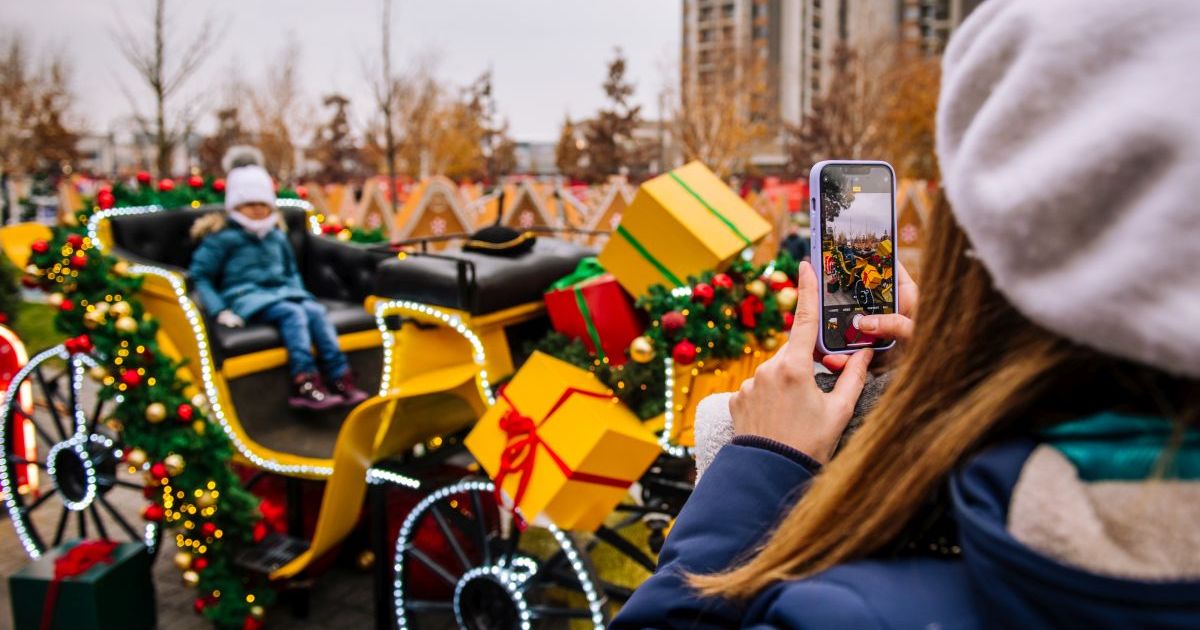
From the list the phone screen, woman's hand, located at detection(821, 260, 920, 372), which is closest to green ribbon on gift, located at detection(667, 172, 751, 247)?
the phone screen

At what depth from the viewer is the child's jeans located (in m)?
4.41

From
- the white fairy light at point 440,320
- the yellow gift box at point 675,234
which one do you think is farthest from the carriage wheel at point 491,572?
the yellow gift box at point 675,234

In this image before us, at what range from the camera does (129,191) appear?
491 cm

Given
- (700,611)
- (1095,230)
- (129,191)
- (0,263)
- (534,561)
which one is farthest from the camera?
(0,263)

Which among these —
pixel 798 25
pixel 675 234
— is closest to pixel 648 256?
pixel 675 234

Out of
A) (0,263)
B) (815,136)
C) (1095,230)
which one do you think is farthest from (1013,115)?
(815,136)

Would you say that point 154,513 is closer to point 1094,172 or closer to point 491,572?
point 491,572

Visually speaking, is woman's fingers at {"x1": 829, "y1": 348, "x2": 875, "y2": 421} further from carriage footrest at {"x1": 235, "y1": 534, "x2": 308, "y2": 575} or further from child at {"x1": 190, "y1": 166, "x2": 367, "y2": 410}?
child at {"x1": 190, "y1": 166, "x2": 367, "y2": 410}

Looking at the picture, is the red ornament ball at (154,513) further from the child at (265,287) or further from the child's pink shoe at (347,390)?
the child's pink shoe at (347,390)

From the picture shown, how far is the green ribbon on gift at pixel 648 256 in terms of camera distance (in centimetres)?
304

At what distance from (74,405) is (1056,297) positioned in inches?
185

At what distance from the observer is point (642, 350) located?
2.86 m

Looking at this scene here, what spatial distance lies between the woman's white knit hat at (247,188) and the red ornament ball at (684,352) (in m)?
3.10

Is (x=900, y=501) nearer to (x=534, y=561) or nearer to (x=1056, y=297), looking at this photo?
(x=1056, y=297)
